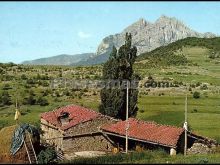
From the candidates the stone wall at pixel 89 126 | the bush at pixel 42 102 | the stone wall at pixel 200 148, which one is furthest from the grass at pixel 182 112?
the bush at pixel 42 102

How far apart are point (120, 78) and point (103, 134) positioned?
30.4 feet

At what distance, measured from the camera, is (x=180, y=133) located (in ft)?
150

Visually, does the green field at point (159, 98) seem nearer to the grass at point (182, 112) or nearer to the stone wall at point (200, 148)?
the grass at point (182, 112)

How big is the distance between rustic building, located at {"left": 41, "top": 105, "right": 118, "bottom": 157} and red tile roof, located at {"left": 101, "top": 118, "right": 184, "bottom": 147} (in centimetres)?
112

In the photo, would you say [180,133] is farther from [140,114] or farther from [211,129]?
[140,114]

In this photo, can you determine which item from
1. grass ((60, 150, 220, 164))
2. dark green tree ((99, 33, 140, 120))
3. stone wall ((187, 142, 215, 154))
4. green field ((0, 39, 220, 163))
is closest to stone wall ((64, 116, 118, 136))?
dark green tree ((99, 33, 140, 120))

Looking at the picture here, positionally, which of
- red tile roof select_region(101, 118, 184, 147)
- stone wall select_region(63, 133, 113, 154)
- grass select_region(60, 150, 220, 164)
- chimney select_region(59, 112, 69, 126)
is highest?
chimney select_region(59, 112, 69, 126)

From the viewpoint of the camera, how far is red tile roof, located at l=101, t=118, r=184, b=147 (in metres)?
45.5

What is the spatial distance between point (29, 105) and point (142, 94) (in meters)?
28.7

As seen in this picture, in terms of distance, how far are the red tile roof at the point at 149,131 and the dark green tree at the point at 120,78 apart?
529 centimetres

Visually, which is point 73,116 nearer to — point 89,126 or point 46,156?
point 89,126

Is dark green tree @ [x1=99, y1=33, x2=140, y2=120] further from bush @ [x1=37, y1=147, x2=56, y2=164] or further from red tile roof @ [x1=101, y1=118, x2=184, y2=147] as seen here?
bush @ [x1=37, y1=147, x2=56, y2=164]

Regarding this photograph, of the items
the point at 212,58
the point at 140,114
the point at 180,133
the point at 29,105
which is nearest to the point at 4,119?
the point at 29,105

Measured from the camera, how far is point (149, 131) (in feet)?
159
